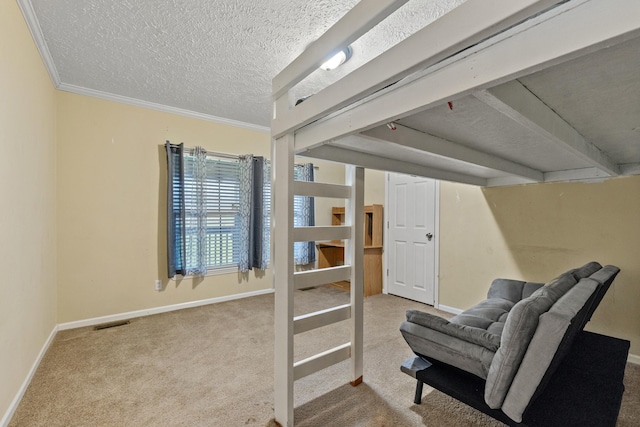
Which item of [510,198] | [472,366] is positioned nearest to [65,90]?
[472,366]

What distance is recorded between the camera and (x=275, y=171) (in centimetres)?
162

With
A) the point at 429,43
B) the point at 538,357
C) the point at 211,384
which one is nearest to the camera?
the point at 429,43

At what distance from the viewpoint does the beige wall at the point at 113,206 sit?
10.1ft

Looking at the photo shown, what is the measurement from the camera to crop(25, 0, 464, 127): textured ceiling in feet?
6.13

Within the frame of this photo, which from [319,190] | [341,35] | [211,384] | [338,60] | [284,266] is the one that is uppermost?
[338,60]

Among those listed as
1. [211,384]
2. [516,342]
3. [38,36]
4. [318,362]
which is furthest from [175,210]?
[516,342]

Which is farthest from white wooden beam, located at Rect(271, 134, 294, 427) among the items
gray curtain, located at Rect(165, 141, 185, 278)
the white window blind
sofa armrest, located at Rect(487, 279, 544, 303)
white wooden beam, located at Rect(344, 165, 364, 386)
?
the white window blind

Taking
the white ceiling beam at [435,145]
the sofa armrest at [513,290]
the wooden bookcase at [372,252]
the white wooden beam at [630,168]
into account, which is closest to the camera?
the white ceiling beam at [435,145]

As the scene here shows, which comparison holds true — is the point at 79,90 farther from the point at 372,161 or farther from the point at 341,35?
the point at 341,35

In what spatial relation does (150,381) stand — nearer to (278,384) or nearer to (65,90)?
(278,384)

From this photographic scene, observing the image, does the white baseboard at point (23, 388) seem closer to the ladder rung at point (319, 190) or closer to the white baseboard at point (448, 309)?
the ladder rung at point (319, 190)

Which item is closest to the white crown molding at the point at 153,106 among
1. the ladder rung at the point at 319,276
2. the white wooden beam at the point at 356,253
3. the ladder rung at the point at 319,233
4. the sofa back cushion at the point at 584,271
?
→ the white wooden beam at the point at 356,253

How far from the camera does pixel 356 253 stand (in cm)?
204

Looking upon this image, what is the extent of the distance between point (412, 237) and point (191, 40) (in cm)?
342
